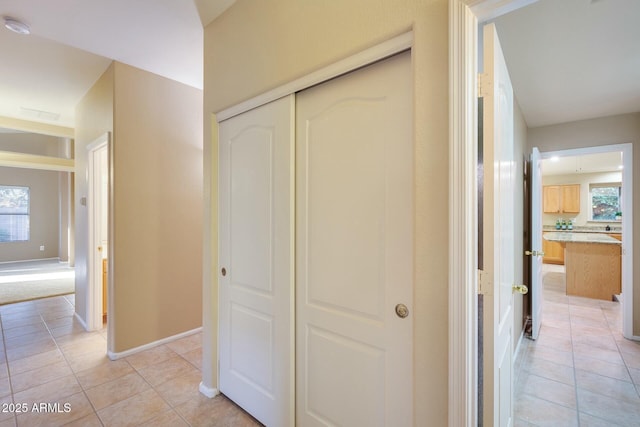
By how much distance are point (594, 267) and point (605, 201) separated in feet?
13.5

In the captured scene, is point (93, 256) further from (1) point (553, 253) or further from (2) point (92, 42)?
(1) point (553, 253)

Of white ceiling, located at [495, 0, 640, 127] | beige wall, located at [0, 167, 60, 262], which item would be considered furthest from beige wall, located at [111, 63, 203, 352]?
beige wall, located at [0, 167, 60, 262]

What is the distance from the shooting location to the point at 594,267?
4.47 metres

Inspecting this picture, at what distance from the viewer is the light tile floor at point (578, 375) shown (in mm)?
1895

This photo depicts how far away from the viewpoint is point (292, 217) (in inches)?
61.7

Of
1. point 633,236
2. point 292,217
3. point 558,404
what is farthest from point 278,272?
point 633,236

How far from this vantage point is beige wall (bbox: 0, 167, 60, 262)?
23.9 ft

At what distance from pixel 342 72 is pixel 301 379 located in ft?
5.29

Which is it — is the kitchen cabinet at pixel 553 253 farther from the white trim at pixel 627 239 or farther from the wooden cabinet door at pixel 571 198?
the white trim at pixel 627 239

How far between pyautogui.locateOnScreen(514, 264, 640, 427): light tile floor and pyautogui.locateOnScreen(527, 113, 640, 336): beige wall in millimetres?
484

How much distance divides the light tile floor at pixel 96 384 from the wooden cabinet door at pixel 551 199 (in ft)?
29.1

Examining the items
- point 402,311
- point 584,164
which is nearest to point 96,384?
point 402,311

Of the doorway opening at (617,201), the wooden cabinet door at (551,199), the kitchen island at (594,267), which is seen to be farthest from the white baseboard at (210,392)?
the wooden cabinet door at (551,199)

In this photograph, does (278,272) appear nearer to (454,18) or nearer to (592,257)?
(454,18)
